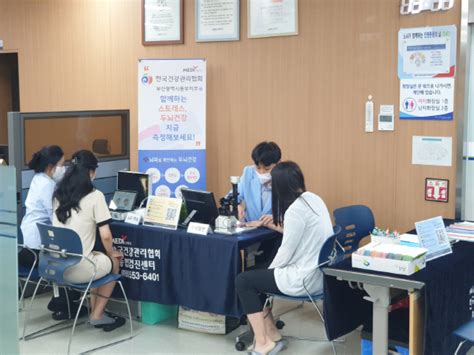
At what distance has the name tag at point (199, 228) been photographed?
429 centimetres

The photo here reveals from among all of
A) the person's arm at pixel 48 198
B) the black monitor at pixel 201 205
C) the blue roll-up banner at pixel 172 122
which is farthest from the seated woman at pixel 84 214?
the blue roll-up banner at pixel 172 122

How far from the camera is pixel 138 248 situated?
455 cm

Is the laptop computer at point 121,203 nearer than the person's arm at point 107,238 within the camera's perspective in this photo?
No

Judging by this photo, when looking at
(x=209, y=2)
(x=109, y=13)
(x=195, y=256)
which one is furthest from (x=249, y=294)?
(x=109, y=13)

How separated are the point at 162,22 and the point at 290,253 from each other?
3.11 meters

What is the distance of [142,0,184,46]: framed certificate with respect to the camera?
6.06 metres

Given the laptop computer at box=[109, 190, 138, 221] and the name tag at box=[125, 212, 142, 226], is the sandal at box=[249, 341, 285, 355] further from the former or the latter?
the laptop computer at box=[109, 190, 138, 221]

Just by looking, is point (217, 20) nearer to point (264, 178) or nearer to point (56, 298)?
point (264, 178)

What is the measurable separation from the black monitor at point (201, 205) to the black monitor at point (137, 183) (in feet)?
1.65

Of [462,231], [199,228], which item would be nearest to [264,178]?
[199,228]

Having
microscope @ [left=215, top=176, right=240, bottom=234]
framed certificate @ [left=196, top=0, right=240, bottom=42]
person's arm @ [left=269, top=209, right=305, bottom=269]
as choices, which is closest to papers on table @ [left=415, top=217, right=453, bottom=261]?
person's arm @ [left=269, top=209, right=305, bottom=269]

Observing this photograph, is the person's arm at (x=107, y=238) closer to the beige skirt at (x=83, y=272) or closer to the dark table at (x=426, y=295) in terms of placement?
the beige skirt at (x=83, y=272)

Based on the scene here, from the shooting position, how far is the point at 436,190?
16.2ft

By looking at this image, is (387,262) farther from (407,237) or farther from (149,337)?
(149,337)
